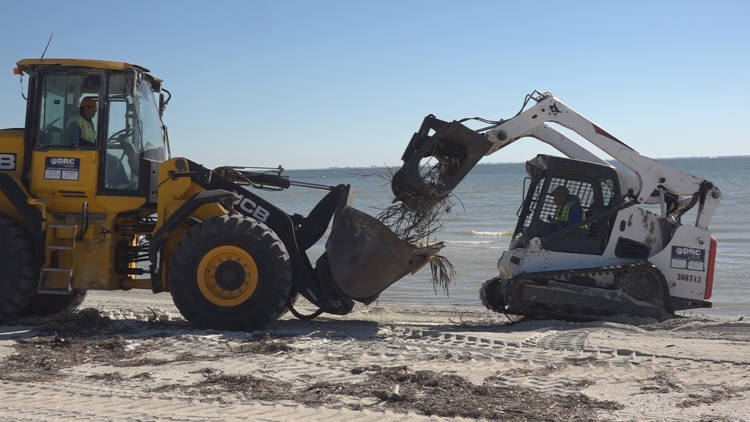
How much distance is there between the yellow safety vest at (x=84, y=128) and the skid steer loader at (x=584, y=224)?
10.3 ft

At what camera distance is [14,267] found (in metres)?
7.97

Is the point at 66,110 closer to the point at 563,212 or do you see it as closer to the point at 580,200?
the point at 563,212

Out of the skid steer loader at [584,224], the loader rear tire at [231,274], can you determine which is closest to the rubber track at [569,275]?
the skid steer loader at [584,224]

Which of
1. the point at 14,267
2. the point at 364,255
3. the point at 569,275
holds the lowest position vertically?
the point at 14,267

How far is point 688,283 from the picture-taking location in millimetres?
8836

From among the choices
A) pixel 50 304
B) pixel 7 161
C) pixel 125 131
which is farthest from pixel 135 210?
pixel 50 304

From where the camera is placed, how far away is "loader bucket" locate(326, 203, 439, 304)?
7.99 meters

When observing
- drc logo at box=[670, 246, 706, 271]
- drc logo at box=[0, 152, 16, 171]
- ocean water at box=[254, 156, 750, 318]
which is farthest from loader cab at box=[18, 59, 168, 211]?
drc logo at box=[670, 246, 706, 271]

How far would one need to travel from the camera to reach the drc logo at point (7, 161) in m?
8.24

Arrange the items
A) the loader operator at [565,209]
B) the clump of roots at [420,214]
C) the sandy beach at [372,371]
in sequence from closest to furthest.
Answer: the sandy beach at [372,371]
the clump of roots at [420,214]
the loader operator at [565,209]

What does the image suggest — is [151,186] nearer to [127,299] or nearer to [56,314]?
[56,314]

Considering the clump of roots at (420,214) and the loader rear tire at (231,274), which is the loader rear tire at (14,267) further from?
the clump of roots at (420,214)

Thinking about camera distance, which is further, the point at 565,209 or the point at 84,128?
the point at 565,209

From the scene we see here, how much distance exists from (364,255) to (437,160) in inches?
55.4
